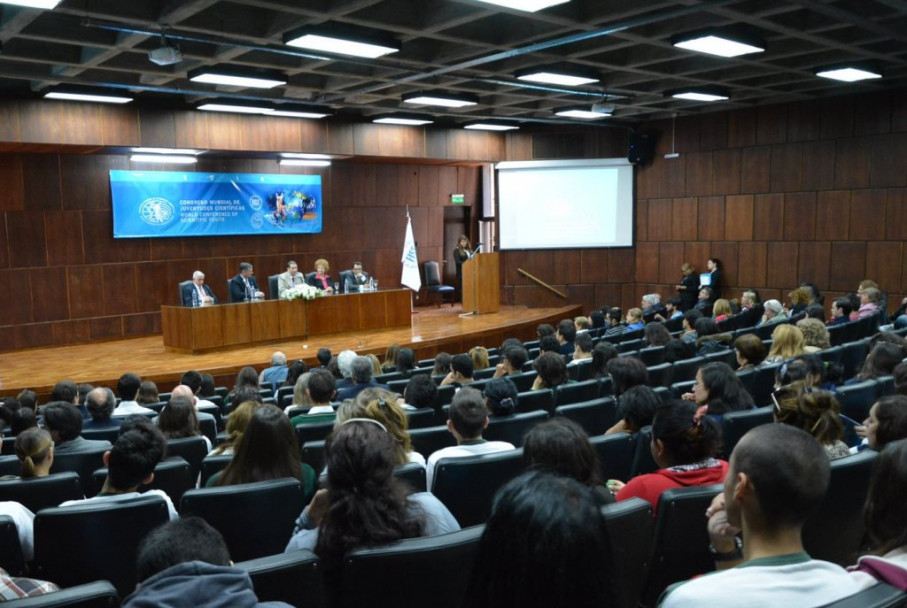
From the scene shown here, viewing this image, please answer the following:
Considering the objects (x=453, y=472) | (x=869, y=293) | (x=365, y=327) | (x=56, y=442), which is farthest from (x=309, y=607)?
(x=365, y=327)

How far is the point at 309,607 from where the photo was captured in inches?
72.6

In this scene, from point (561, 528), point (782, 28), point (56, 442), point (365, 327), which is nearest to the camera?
point (561, 528)

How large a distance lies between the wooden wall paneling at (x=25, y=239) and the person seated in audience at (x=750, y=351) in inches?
370

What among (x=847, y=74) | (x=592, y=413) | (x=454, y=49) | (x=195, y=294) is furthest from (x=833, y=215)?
(x=195, y=294)

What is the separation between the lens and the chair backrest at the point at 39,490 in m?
2.86

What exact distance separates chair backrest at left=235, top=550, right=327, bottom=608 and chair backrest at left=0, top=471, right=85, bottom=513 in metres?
1.54

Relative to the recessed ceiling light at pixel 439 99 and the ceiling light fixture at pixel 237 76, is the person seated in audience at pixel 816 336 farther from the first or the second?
the ceiling light fixture at pixel 237 76

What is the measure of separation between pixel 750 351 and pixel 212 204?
29.6 ft

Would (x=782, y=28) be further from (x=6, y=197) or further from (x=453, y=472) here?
(x=6, y=197)

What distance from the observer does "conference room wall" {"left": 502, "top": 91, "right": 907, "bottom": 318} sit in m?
10.7

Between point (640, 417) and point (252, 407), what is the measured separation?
186cm

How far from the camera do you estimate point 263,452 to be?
9.26ft

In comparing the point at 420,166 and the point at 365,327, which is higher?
the point at 420,166

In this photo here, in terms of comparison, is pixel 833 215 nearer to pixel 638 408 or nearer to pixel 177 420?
pixel 638 408
